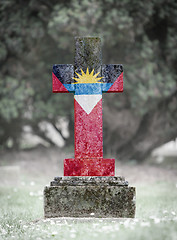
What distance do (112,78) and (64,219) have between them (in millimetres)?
2039

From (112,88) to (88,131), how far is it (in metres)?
0.70

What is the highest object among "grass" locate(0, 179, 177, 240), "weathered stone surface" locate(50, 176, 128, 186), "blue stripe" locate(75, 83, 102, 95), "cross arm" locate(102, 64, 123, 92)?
"cross arm" locate(102, 64, 123, 92)

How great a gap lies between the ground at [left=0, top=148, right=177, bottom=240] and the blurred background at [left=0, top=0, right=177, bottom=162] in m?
1.22

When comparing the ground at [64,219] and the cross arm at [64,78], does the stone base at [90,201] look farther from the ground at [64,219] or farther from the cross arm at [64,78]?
the cross arm at [64,78]

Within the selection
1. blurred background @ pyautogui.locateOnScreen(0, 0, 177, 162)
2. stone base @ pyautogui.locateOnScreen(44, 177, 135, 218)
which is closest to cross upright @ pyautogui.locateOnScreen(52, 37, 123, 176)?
stone base @ pyautogui.locateOnScreen(44, 177, 135, 218)

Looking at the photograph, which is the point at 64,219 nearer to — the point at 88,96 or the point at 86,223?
the point at 86,223

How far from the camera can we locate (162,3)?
9.69 meters

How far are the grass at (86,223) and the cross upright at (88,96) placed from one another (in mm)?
782

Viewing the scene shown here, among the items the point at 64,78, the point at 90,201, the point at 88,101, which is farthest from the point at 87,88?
the point at 90,201

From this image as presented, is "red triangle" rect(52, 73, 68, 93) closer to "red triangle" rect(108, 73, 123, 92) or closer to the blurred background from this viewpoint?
"red triangle" rect(108, 73, 123, 92)

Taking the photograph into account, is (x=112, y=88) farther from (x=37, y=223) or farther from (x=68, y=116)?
(x=68, y=116)

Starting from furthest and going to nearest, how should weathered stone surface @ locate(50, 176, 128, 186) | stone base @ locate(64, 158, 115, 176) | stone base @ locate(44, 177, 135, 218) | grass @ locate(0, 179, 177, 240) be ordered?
1. stone base @ locate(64, 158, 115, 176)
2. weathered stone surface @ locate(50, 176, 128, 186)
3. stone base @ locate(44, 177, 135, 218)
4. grass @ locate(0, 179, 177, 240)

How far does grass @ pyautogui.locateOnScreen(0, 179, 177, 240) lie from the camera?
342 centimetres

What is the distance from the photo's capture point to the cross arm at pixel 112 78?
193 inches
